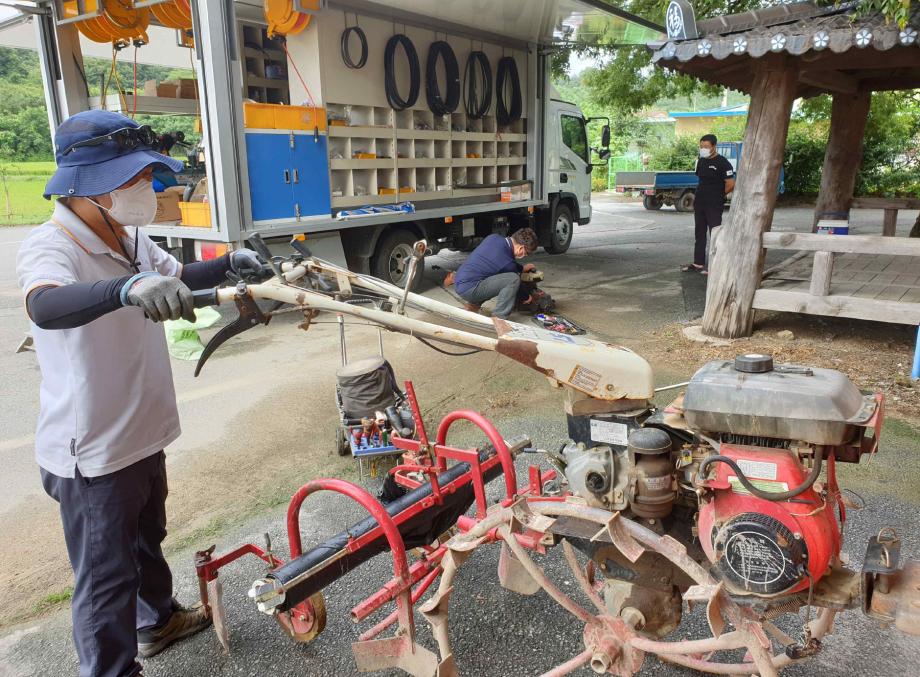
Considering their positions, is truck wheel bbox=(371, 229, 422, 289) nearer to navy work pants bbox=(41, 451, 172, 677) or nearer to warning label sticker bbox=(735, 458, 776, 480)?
navy work pants bbox=(41, 451, 172, 677)

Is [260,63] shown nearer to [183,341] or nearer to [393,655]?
[183,341]

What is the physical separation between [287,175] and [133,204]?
16.2 ft

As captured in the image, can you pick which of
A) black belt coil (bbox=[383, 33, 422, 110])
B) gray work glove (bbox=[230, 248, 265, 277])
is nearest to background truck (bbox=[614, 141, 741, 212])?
black belt coil (bbox=[383, 33, 422, 110])

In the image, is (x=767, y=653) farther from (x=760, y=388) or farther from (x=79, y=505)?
(x=79, y=505)

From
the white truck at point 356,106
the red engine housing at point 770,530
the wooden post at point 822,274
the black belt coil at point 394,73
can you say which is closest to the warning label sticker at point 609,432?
the red engine housing at point 770,530

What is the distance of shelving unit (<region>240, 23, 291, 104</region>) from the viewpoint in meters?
8.73

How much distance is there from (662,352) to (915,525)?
3.17m

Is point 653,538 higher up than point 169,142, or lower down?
lower down

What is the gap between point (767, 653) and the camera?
6.14ft

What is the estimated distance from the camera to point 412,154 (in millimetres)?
8789

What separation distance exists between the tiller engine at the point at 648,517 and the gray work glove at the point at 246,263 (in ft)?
0.39

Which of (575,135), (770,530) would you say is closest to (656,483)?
(770,530)

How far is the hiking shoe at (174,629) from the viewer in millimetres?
2709

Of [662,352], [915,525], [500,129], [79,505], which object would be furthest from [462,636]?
[500,129]
